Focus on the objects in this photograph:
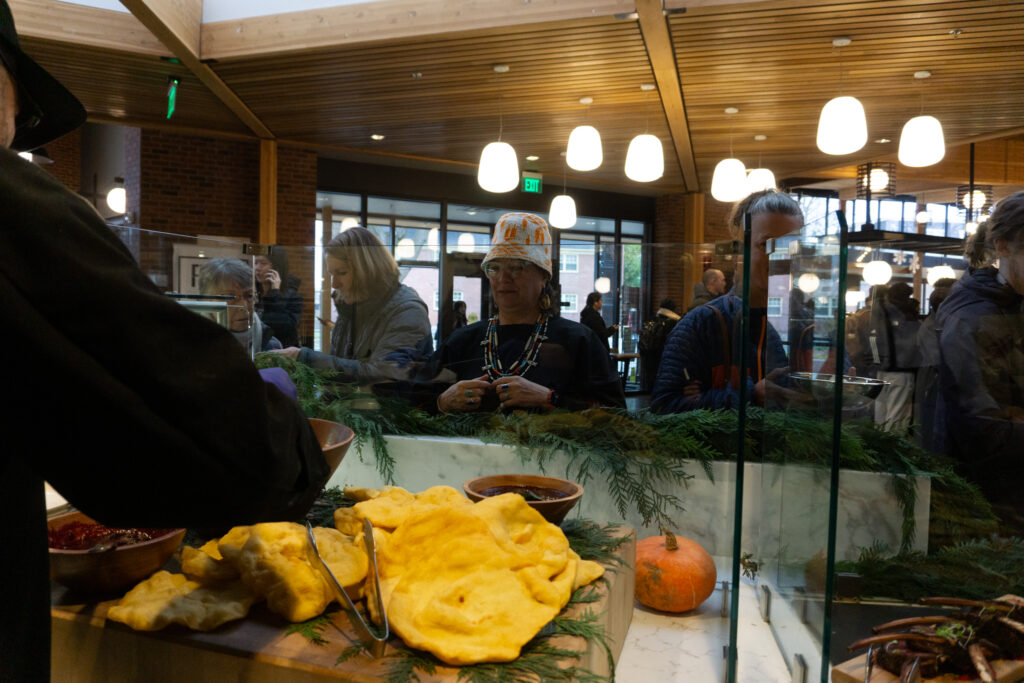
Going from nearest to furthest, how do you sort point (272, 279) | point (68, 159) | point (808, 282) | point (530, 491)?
point (808, 282), point (530, 491), point (272, 279), point (68, 159)

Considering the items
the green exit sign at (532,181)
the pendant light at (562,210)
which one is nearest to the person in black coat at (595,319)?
the pendant light at (562,210)

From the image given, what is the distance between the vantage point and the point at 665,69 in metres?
4.88

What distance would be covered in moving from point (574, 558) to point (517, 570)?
0.14 meters

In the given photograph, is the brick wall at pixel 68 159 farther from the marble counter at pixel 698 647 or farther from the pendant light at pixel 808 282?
the pendant light at pixel 808 282

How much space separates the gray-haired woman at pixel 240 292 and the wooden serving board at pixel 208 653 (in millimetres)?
903

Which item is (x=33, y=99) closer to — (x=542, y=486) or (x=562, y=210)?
(x=542, y=486)

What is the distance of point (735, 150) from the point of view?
7.47 m

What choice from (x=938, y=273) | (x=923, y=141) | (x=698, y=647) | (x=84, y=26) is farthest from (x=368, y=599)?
(x=84, y=26)

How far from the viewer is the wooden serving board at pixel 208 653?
0.86 m

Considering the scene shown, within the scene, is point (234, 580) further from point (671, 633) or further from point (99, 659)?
point (671, 633)

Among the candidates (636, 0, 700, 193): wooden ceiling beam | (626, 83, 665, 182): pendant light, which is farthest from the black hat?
(626, 83, 665, 182): pendant light

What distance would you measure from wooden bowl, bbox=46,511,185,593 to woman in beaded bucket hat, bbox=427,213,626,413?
2.49 feet

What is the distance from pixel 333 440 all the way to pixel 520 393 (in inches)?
17.9

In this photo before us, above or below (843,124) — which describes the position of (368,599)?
below
